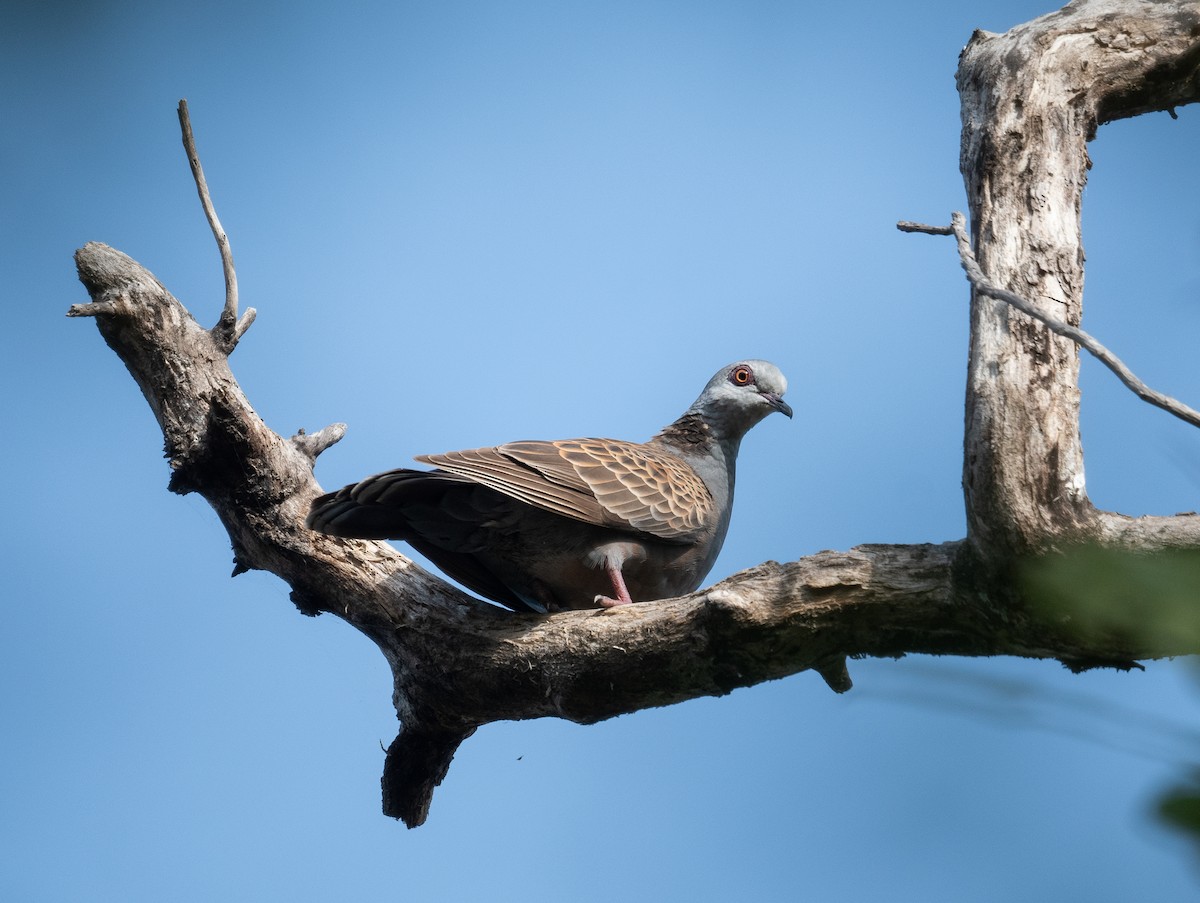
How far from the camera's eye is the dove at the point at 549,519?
4.31 meters

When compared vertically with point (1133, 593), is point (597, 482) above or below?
above

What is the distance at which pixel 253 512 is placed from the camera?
460 centimetres

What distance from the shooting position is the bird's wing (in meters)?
4.33

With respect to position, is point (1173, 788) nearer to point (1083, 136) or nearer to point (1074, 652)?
point (1074, 652)

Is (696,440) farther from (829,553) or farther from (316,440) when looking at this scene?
(829,553)

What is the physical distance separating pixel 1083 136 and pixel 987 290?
3.82 feet

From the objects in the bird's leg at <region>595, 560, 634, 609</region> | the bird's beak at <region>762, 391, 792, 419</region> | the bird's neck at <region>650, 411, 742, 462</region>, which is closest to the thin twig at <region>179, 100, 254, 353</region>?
the bird's leg at <region>595, 560, 634, 609</region>

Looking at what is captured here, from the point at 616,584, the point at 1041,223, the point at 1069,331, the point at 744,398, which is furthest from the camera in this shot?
the point at 744,398

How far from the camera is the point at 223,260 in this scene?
15.1 feet

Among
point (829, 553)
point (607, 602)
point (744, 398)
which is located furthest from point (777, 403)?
point (829, 553)

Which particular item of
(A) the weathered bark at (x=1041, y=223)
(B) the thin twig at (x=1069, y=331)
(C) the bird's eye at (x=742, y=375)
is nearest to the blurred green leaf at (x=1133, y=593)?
(B) the thin twig at (x=1069, y=331)

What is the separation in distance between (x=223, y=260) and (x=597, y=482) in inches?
70.7

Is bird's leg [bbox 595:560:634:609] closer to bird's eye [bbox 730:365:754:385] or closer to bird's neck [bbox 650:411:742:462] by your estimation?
bird's neck [bbox 650:411:742:462]

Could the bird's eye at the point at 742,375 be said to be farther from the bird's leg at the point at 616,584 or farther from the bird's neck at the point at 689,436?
the bird's leg at the point at 616,584
